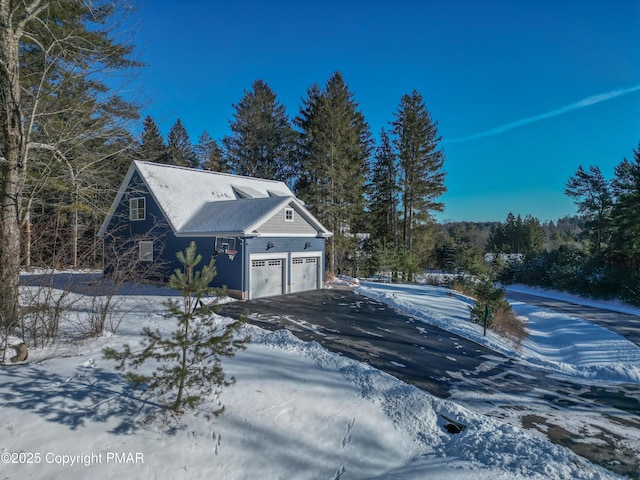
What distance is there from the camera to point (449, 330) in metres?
11.9

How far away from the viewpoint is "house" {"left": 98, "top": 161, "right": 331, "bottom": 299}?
14219 millimetres

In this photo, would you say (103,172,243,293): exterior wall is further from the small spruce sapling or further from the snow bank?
the small spruce sapling

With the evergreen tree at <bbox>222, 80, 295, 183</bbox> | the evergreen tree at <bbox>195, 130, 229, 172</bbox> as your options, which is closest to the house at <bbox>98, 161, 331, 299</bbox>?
the evergreen tree at <bbox>222, 80, 295, 183</bbox>

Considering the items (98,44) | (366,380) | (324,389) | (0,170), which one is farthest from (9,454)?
(98,44)

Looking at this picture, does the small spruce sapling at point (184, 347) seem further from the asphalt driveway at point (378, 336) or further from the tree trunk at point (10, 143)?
the tree trunk at point (10, 143)

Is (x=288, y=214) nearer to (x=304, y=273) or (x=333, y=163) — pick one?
(x=304, y=273)

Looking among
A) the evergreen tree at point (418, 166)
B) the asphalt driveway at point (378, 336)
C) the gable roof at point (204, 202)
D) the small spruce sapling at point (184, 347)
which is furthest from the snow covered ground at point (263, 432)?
the evergreen tree at point (418, 166)

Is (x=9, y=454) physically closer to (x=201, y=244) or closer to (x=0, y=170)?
(x=0, y=170)

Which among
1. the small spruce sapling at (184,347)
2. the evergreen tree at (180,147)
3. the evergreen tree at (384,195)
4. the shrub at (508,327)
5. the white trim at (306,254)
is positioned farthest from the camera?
the evergreen tree at (180,147)

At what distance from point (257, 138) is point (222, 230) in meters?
19.5

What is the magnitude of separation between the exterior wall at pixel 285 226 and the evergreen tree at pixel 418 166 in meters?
14.3

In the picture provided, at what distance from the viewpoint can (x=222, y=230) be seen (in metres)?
14.2

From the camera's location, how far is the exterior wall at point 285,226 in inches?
585

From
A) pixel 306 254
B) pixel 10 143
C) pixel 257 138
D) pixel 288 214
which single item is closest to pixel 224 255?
pixel 288 214
